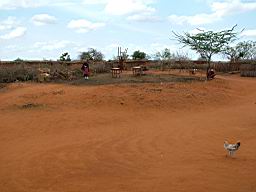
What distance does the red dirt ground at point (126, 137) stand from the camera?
288 inches

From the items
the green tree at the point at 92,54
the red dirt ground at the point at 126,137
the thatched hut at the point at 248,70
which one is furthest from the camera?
the green tree at the point at 92,54

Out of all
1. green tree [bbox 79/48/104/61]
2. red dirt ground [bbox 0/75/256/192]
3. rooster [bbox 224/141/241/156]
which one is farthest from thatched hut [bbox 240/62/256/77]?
rooster [bbox 224/141/241/156]

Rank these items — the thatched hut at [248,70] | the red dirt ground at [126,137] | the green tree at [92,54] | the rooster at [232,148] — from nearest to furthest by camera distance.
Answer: the red dirt ground at [126,137], the rooster at [232,148], the thatched hut at [248,70], the green tree at [92,54]

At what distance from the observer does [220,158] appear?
866cm

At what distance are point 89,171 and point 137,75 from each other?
1535 centimetres

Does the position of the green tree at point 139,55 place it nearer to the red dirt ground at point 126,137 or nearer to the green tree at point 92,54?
the green tree at point 92,54

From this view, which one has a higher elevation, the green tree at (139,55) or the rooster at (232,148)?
the green tree at (139,55)

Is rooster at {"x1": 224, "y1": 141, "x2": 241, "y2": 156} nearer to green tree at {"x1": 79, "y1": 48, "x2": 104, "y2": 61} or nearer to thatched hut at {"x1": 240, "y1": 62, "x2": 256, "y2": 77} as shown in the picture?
thatched hut at {"x1": 240, "y1": 62, "x2": 256, "y2": 77}

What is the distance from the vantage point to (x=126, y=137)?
437 inches

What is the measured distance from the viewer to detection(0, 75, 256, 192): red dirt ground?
24.0 ft

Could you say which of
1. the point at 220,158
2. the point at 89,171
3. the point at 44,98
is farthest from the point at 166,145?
the point at 44,98

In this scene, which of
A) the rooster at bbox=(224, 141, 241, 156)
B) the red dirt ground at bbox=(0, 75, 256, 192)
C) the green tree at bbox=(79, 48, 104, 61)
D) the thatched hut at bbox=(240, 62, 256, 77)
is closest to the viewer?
the red dirt ground at bbox=(0, 75, 256, 192)

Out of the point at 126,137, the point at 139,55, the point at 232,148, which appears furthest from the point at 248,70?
the point at 232,148

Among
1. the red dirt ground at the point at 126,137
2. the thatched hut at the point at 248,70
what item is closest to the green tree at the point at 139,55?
the thatched hut at the point at 248,70
